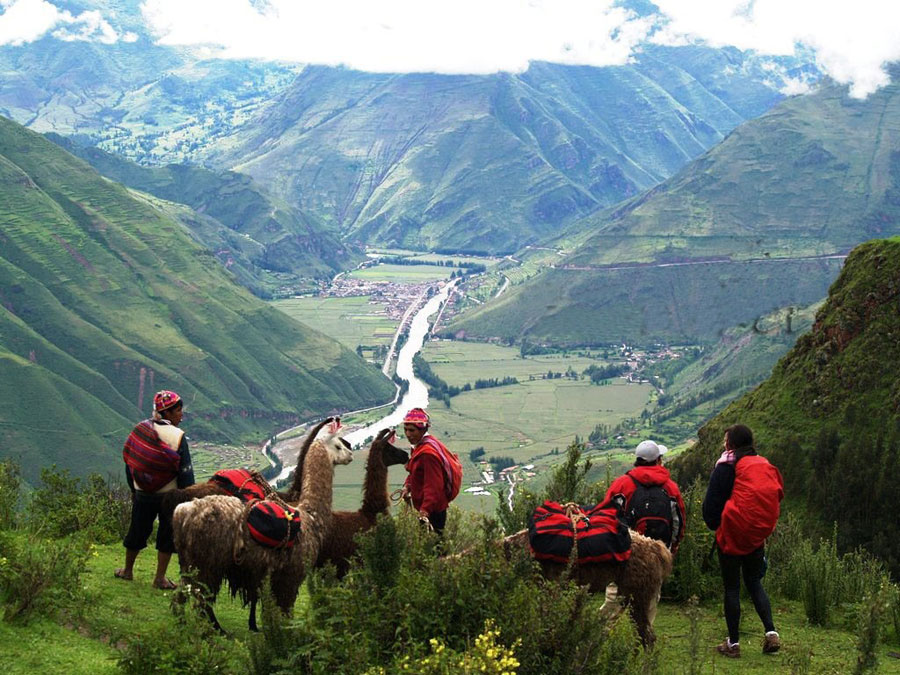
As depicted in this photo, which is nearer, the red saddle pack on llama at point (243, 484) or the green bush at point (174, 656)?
the green bush at point (174, 656)

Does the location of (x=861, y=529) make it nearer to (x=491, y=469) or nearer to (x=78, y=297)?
(x=491, y=469)

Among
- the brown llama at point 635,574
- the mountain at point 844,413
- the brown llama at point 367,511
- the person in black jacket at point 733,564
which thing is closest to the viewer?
the brown llama at point 635,574

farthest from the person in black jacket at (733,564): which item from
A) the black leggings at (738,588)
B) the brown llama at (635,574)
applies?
the brown llama at (635,574)

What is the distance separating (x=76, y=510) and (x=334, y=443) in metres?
6.71

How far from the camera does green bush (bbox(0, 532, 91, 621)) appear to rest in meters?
12.2

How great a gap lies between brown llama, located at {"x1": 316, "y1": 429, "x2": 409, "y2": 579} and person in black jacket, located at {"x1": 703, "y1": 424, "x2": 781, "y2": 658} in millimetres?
4805

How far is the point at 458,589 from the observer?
10.4 metres

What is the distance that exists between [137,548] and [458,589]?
23.4 feet

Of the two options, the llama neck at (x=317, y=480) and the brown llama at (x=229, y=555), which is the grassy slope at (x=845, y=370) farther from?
the brown llama at (x=229, y=555)

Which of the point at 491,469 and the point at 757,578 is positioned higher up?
the point at 757,578

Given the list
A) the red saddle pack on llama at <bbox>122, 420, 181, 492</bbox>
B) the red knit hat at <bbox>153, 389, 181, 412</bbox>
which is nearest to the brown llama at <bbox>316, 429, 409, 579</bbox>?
the red saddle pack on llama at <bbox>122, 420, 181, 492</bbox>

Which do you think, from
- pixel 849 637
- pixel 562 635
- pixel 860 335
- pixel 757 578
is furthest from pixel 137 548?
pixel 860 335

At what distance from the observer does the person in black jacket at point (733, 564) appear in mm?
13344

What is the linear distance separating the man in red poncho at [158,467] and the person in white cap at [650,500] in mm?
6659
